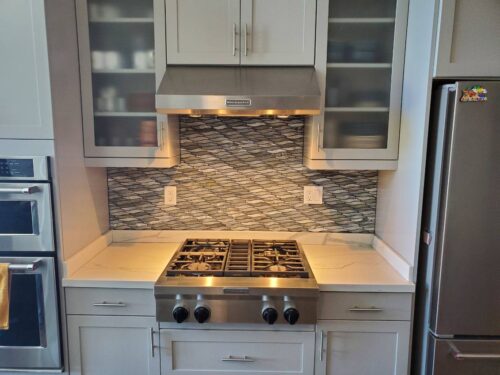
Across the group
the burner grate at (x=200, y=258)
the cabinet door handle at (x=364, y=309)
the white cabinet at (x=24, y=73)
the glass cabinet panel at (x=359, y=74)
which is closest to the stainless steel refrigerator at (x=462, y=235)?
the cabinet door handle at (x=364, y=309)

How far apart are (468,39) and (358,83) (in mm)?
483

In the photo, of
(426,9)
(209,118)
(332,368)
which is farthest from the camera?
(209,118)

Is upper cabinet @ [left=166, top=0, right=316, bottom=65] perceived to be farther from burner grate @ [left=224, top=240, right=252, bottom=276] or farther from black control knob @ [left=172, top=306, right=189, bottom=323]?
black control knob @ [left=172, top=306, right=189, bottom=323]

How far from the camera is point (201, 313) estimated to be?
4.67 ft

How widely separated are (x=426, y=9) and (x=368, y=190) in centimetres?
99

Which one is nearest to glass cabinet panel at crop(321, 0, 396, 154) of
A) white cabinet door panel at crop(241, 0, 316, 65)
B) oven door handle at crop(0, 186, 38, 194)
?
white cabinet door panel at crop(241, 0, 316, 65)

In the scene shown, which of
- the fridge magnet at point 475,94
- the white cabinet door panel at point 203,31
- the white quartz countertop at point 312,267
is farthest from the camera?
the white cabinet door panel at point 203,31

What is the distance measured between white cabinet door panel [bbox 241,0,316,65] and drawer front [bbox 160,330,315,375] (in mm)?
1293

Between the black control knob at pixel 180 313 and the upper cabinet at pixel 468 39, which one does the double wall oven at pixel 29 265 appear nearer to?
the black control knob at pixel 180 313

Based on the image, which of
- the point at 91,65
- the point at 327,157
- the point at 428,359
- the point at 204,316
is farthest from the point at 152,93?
the point at 428,359

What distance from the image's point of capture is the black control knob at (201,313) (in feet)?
4.67

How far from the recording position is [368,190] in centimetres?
204

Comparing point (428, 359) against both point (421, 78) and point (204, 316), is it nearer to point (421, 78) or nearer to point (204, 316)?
point (204, 316)

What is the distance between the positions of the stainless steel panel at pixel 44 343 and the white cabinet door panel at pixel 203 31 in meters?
1.14
